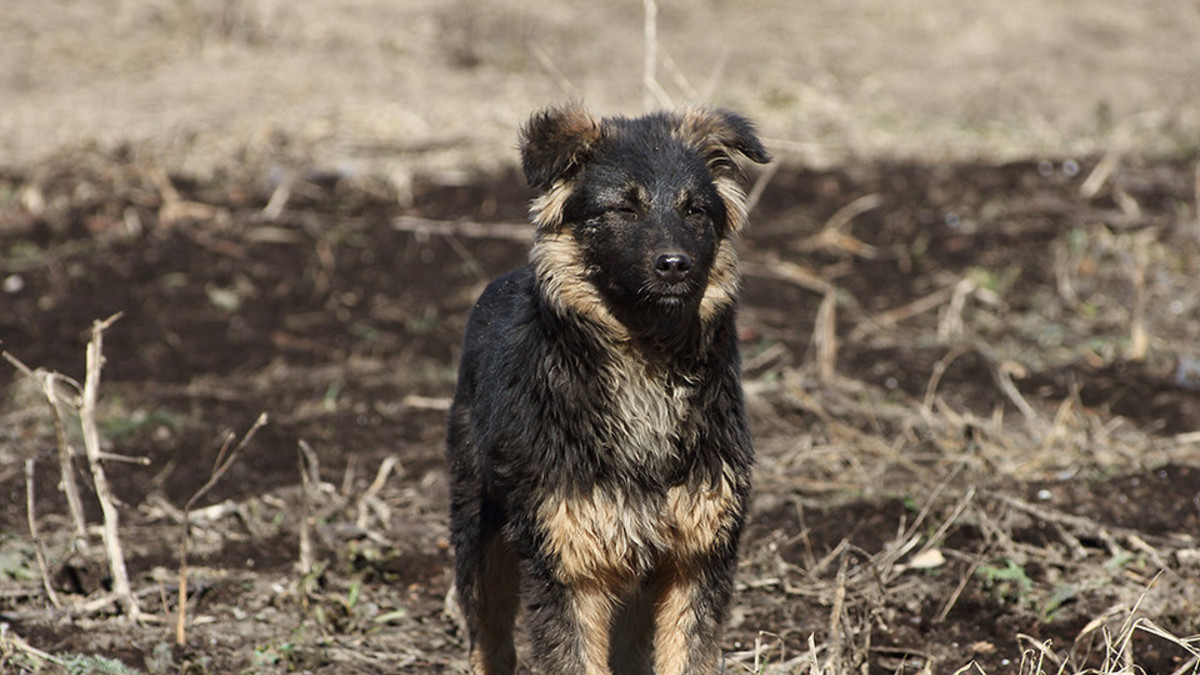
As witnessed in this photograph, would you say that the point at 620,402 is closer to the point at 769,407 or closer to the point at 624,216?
the point at 624,216

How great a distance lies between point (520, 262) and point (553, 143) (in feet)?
19.2

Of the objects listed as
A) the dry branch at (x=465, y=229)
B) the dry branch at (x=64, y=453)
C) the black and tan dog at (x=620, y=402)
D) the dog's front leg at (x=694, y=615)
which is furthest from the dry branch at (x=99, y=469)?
the dry branch at (x=465, y=229)

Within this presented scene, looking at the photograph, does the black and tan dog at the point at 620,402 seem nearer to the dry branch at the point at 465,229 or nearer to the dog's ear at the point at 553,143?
the dog's ear at the point at 553,143

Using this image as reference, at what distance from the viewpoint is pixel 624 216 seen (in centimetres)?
463

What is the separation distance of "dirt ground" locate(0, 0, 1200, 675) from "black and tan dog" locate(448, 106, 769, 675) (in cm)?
57

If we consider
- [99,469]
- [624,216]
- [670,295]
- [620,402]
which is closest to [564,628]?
[620,402]

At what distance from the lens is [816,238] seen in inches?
445

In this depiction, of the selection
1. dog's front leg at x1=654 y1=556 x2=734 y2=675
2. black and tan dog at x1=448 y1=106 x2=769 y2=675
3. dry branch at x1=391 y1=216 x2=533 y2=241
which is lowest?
dry branch at x1=391 y1=216 x2=533 y2=241

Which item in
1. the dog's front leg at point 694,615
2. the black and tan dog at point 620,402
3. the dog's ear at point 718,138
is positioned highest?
the dog's ear at point 718,138

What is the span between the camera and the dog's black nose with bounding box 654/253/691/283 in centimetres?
438

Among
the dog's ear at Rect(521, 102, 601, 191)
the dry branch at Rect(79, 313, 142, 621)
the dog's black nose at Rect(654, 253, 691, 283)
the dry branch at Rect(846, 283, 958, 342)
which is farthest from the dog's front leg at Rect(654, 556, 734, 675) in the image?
the dry branch at Rect(846, 283, 958, 342)

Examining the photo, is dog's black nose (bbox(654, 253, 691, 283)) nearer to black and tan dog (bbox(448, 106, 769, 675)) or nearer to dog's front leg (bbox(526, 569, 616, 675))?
black and tan dog (bbox(448, 106, 769, 675))

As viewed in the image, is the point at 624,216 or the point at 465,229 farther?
the point at 465,229

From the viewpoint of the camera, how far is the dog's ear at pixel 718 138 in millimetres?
4879
